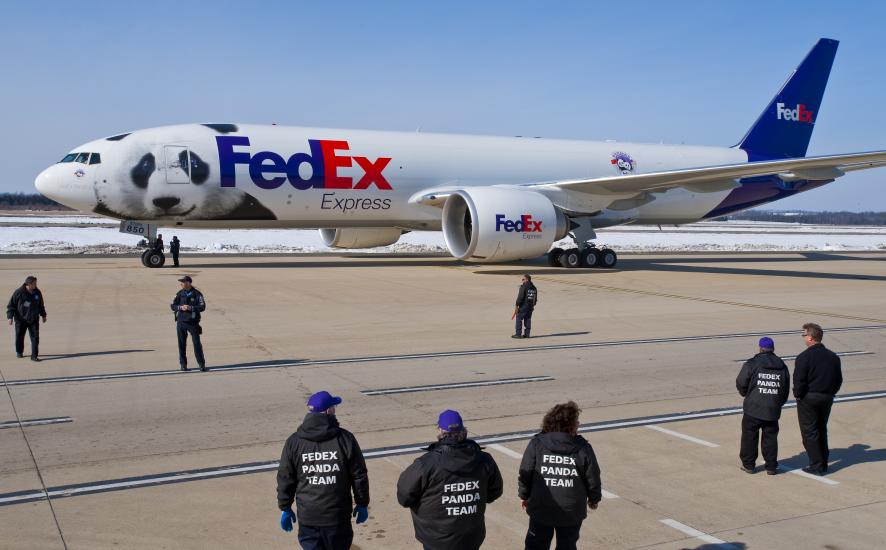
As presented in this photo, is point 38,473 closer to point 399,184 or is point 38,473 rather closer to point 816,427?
point 816,427

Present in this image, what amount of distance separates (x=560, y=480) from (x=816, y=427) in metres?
4.00

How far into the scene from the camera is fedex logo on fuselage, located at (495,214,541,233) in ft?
87.7

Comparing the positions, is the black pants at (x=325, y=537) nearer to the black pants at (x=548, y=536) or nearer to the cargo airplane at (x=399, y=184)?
the black pants at (x=548, y=536)

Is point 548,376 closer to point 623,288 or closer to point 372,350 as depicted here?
point 372,350

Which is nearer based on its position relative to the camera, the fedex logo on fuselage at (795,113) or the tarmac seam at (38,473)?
the tarmac seam at (38,473)

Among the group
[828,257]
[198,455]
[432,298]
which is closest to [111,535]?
[198,455]

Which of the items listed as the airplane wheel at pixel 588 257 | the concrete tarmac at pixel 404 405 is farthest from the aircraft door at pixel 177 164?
the airplane wheel at pixel 588 257

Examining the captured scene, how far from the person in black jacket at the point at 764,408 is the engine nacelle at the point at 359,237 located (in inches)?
975

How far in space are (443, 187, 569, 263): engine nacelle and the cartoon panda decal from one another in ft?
24.1

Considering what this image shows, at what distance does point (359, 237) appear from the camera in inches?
1298

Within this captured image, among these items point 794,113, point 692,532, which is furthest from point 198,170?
point 794,113

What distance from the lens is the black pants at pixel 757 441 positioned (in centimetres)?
798

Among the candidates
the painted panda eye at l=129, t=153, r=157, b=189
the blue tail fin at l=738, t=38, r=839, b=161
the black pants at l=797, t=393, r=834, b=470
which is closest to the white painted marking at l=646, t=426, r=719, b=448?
the black pants at l=797, t=393, r=834, b=470

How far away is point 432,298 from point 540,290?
3673 mm
